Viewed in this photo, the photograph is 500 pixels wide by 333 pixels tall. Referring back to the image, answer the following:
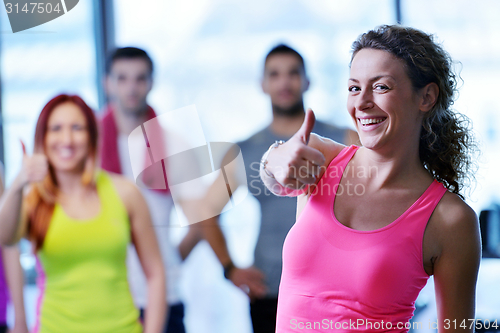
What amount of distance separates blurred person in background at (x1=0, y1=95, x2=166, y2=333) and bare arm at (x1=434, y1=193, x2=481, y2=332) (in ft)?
3.23

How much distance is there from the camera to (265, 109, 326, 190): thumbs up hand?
70 cm

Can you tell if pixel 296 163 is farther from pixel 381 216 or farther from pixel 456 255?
pixel 456 255

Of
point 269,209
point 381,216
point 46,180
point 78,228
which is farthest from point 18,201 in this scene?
point 381,216

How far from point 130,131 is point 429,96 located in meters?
1.06

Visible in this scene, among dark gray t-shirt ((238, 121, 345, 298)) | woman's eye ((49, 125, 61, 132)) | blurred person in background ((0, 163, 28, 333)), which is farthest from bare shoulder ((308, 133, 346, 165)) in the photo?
blurred person in background ((0, 163, 28, 333))

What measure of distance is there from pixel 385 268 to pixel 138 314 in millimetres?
966

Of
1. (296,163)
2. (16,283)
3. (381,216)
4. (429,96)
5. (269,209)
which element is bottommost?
(16,283)

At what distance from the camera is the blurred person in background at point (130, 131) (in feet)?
4.89

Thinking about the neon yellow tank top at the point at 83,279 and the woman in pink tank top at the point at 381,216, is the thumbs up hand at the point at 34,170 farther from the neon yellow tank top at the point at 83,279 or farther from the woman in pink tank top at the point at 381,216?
the woman in pink tank top at the point at 381,216

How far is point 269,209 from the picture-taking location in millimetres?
1491

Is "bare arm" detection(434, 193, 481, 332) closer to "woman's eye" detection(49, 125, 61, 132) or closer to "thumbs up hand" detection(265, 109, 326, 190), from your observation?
"thumbs up hand" detection(265, 109, 326, 190)

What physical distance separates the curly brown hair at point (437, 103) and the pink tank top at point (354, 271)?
109 millimetres

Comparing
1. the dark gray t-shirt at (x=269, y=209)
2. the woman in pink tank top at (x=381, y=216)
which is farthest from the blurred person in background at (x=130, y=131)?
the woman in pink tank top at (x=381, y=216)

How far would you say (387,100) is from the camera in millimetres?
774
